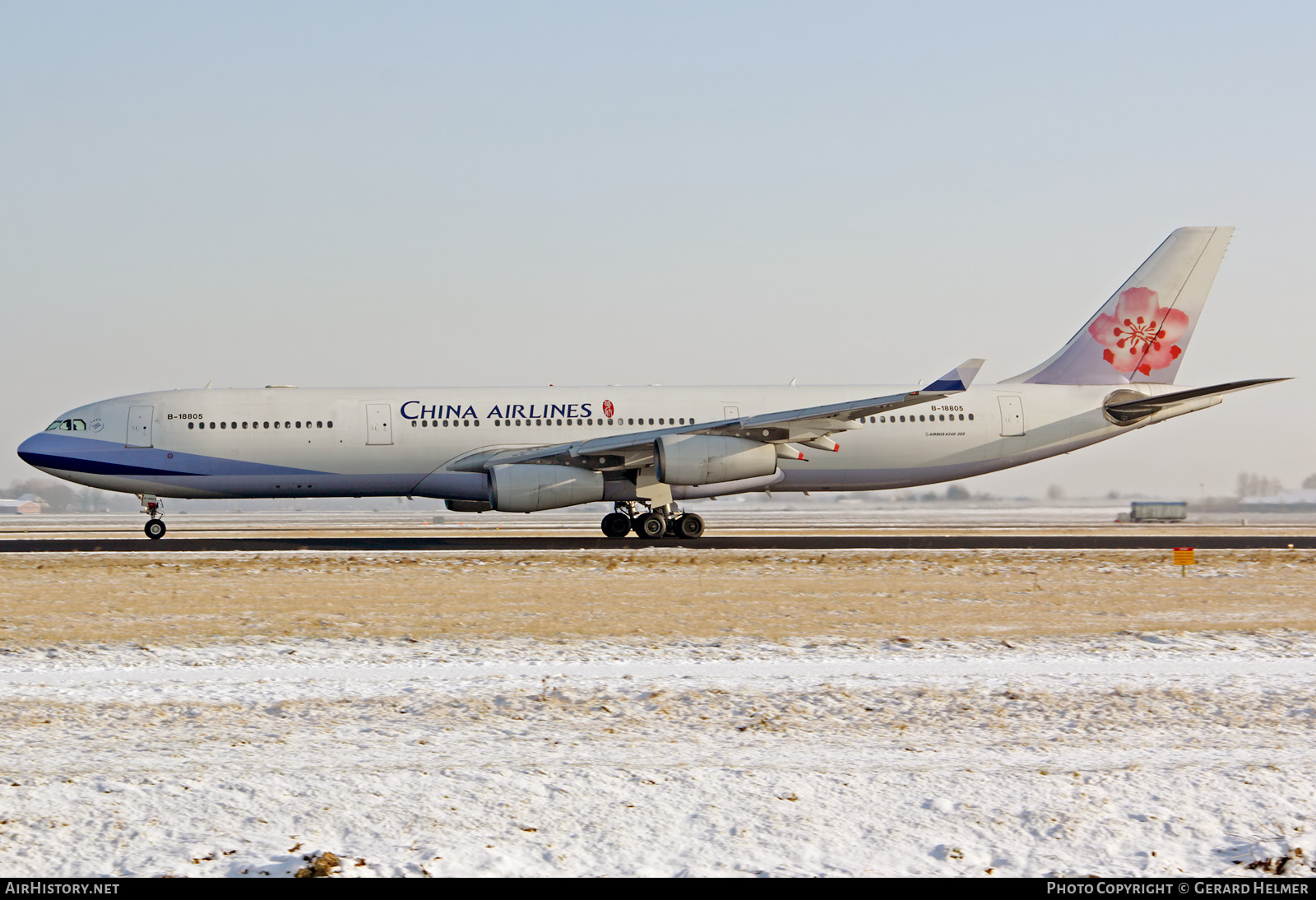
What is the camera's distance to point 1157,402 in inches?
1240

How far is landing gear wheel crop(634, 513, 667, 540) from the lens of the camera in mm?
29156

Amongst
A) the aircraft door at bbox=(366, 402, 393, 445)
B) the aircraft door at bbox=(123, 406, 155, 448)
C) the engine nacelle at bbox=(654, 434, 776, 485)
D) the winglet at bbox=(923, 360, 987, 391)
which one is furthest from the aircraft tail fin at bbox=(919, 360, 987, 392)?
the aircraft door at bbox=(123, 406, 155, 448)

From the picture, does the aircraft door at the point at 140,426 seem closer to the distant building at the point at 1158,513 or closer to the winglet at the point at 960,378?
the winglet at the point at 960,378

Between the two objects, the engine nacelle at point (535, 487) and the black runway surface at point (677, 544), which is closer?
the black runway surface at point (677, 544)

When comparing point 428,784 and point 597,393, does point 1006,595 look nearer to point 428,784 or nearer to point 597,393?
point 428,784

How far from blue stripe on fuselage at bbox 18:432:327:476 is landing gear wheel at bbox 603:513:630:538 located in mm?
9076

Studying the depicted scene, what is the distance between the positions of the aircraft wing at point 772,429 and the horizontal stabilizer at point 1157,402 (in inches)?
283

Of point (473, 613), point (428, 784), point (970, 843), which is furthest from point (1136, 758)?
point (473, 613)

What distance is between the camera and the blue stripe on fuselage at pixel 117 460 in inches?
1159

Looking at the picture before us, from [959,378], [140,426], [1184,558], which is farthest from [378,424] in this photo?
[1184,558]

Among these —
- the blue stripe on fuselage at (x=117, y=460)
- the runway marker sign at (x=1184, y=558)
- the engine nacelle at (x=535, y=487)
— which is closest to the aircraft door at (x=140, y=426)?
the blue stripe on fuselage at (x=117, y=460)

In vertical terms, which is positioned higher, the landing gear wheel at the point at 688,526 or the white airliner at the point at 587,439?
the white airliner at the point at 587,439

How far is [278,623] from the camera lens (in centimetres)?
1386

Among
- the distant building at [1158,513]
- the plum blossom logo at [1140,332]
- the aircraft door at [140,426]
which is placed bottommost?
the distant building at [1158,513]
